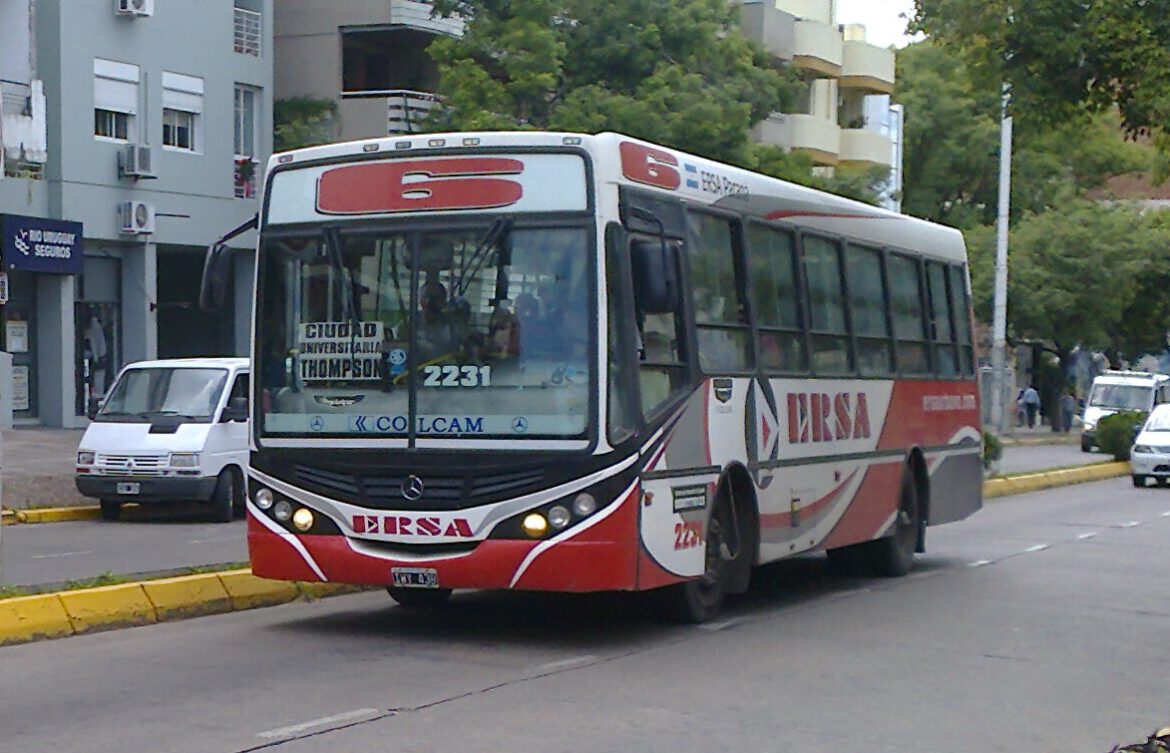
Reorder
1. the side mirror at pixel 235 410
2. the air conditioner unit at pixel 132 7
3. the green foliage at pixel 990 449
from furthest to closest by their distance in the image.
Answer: the air conditioner unit at pixel 132 7
the green foliage at pixel 990 449
the side mirror at pixel 235 410

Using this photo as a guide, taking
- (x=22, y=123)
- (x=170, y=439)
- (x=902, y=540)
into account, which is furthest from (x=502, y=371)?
(x=22, y=123)

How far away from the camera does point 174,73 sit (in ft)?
112

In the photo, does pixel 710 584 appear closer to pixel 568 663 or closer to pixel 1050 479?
pixel 568 663

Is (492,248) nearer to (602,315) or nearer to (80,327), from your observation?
(602,315)

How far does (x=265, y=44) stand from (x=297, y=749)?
3043cm

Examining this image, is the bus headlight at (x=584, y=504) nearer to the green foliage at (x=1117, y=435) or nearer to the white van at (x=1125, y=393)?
the green foliage at (x=1117, y=435)

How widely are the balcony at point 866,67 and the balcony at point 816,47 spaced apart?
Result: 2.22 meters

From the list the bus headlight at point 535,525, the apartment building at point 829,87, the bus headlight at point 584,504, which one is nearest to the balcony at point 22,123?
the bus headlight at point 535,525

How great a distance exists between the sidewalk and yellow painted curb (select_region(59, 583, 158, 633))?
6835 millimetres

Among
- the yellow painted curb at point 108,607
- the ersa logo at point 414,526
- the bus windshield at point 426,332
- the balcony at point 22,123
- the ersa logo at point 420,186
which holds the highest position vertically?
the balcony at point 22,123

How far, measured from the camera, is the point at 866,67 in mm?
57594

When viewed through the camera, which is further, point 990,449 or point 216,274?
point 990,449

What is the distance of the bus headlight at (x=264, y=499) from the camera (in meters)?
11.3

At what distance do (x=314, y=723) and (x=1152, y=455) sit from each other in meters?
27.5
